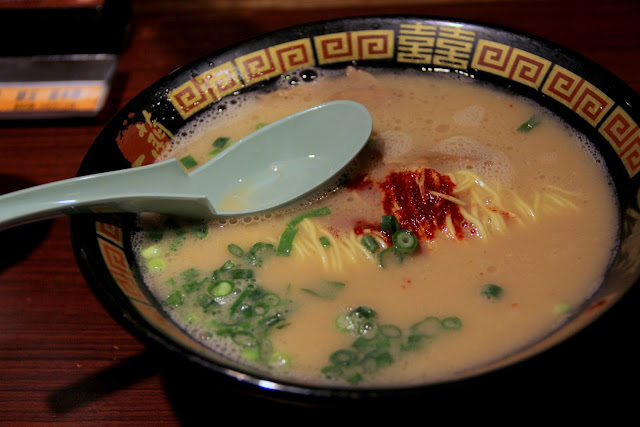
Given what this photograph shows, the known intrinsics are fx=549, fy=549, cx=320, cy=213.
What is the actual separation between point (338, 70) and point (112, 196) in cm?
108

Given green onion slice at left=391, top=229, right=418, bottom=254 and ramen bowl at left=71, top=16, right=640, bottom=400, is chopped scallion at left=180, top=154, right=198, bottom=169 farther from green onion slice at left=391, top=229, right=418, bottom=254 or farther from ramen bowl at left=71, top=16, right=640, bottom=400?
green onion slice at left=391, top=229, right=418, bottom=254

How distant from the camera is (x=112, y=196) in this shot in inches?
57.1

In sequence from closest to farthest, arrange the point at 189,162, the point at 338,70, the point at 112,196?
the point at 112,196
the point at 189,162
the point at 338,70

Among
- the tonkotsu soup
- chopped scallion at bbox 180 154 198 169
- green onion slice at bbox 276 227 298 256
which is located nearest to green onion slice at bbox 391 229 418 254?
the tonkotsu soup

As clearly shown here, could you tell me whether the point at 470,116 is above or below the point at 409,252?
above

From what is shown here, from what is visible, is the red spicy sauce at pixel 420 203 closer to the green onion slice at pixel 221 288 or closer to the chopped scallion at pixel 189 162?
the green onion slice at pixel 221 288

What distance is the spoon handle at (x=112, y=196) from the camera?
1365 millimetres

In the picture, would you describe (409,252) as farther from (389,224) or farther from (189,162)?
(189,162)

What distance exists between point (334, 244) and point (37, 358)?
908 millimetres

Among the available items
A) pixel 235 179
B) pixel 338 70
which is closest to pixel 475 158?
pixel 338 70

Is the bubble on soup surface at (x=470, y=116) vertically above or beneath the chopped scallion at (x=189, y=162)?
above

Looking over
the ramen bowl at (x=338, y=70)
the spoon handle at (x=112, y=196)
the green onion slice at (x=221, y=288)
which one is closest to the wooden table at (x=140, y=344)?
the ramen bowl at (x=338, y=70)

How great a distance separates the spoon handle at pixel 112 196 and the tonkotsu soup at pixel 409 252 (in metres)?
0.13

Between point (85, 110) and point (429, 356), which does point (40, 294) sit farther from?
point (429, 356)
